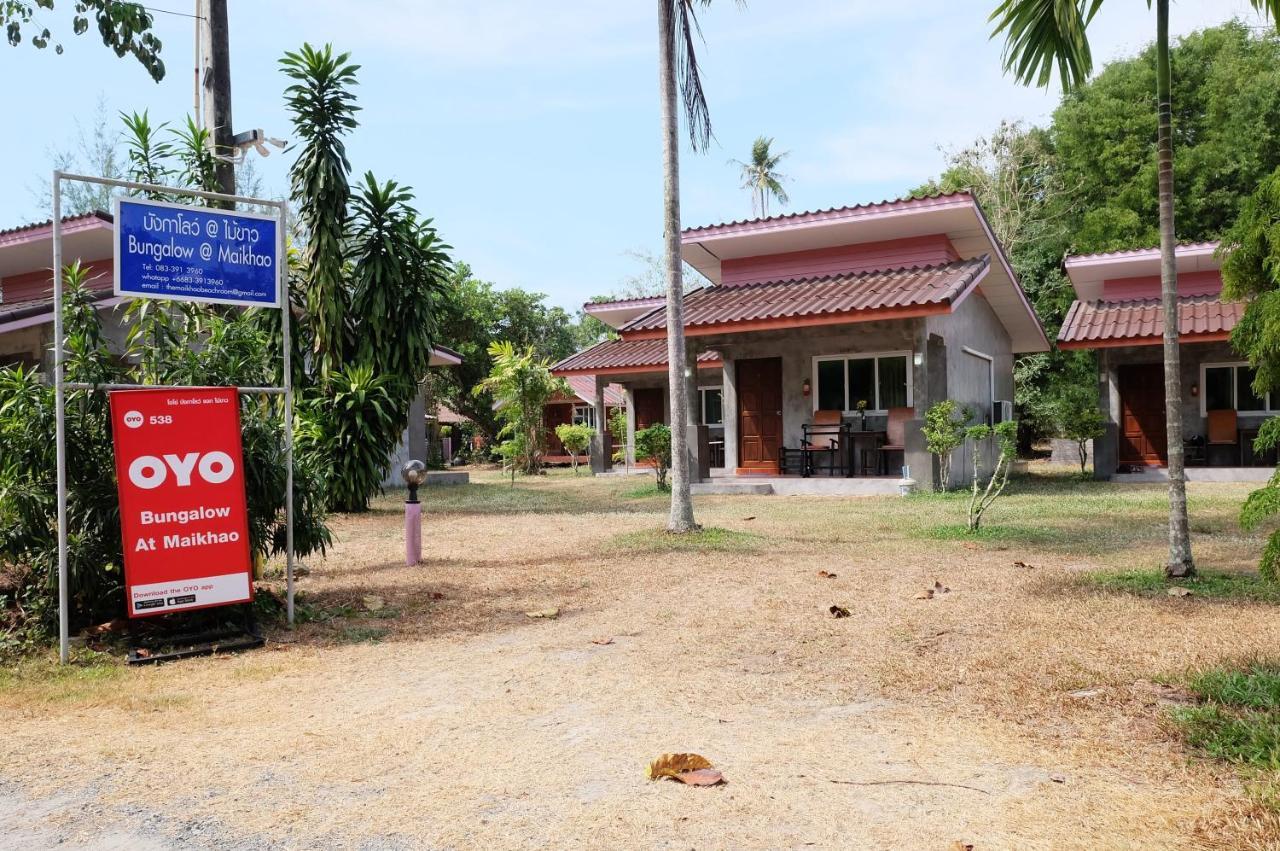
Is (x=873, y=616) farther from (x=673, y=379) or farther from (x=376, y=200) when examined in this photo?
(x=376, y=200)

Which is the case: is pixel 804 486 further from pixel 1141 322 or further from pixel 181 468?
pixel 181 468

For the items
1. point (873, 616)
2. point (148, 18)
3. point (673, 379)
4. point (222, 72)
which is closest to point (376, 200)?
point (222, 72)

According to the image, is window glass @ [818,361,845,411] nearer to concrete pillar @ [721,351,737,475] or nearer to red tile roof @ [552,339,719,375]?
concrete pillar @ [721,351,737,475]

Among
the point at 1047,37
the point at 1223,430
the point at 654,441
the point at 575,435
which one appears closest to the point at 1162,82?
the point at 1047,37

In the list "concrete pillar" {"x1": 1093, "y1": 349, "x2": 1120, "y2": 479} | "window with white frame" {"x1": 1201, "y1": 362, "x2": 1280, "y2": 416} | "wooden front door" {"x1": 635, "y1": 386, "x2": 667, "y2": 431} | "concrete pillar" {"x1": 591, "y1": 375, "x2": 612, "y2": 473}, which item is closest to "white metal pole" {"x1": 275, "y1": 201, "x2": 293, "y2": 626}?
"concrete pillar" {"x1": 1093, "y1": 349, "x2": 1120, "y2": 479}

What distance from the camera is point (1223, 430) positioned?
17.6 metres

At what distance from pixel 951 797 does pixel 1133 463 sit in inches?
730

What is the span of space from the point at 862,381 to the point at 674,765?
14.6 metres

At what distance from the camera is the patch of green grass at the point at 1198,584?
621 cm

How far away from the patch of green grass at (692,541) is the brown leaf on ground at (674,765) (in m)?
5.65

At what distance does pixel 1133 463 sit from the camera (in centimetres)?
1919

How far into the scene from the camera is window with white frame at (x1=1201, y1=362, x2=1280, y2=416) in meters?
17.8

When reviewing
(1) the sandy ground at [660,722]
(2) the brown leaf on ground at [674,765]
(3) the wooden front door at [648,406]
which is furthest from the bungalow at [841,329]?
(2) the brown leaf on ground at [674,765]

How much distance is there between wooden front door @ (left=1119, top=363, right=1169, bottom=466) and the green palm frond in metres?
13.8
